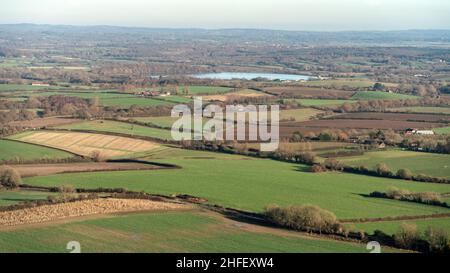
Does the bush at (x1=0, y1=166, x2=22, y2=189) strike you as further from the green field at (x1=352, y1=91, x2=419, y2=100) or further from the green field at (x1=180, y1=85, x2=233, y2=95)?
the green field at (x1=352, y1=91, x2=419, y2=100)

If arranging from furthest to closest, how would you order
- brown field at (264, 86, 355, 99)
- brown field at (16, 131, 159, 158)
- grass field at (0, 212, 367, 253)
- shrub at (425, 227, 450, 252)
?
brown field at (264, 86, 355, 99) → brown field at (16, 131, 159, 158) → shrub at (425, 227, 450, 252) → grass field at (0, 212, 367, 253)

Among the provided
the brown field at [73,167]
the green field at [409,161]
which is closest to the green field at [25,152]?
the brown field at [73,167]

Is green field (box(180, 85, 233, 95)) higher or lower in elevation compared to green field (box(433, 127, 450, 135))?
higher

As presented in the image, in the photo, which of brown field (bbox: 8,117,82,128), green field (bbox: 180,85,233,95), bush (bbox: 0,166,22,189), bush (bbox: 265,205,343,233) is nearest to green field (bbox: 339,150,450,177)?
bush (bbox: 265,205,343,233)

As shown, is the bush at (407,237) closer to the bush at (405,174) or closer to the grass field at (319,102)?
the bush at (405,174)
